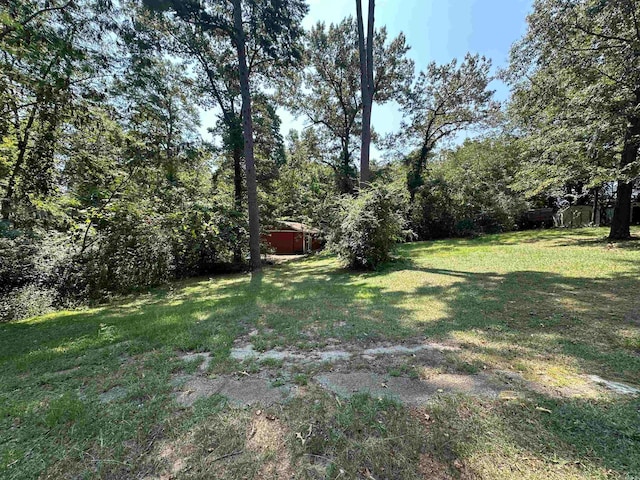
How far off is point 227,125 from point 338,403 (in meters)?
13.4

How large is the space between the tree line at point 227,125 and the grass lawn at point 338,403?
2617 mm

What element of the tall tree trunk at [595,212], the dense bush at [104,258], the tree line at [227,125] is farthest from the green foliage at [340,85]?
the tall tree trunk at [595,212]

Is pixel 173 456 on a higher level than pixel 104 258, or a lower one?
lower

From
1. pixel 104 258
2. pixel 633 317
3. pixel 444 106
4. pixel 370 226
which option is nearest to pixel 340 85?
pixel 444 106

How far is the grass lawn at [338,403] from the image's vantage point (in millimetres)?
1482

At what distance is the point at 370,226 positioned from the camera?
7824mm

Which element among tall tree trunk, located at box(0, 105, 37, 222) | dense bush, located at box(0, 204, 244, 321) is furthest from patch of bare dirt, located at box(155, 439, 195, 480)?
dense bush, located at box(0, 204, 244, 321)

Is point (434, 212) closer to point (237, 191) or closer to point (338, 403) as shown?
point (237, 191)

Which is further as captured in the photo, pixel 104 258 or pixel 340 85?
pixel 340 85

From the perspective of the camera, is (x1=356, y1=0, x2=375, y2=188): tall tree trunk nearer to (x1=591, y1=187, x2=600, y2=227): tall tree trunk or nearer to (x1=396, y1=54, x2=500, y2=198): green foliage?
(x1=396, y1=54, x2=500, y2=198): green foliage

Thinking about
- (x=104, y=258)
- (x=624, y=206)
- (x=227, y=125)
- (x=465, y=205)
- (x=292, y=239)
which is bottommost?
(x=292, y=239)

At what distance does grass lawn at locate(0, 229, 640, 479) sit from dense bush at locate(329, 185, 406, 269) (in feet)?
11.5

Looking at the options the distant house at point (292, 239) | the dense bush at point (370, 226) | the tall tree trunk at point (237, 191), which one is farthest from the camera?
the distant house at point (292, 239)

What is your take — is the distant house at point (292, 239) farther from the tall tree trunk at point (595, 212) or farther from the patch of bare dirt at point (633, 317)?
the patch of bare dirt at point (633, 317)
